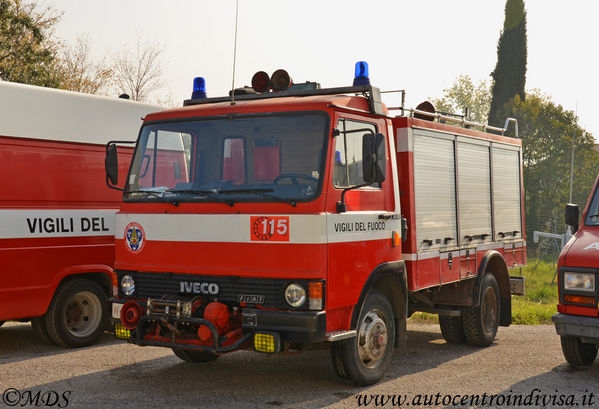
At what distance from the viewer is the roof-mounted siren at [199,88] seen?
323 inches

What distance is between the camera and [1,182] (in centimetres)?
848

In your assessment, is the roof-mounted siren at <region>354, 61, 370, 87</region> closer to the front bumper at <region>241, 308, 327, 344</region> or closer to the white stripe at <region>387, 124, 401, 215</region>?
the white stripe at <region>387, 124, 401, 215</region>

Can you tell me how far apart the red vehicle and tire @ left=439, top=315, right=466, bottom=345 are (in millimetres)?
1863

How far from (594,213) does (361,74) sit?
10.4ft

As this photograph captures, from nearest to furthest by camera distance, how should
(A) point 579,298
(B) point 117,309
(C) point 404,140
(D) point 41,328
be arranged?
(B) point 117,309 → (A) point 579,298 → (C) point 404,140 → (D) point 41,328

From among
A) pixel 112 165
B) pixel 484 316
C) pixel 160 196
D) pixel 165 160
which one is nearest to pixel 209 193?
pixel 160 196

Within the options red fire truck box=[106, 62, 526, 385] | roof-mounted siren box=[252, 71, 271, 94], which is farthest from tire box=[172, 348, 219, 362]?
roof-mounted siren box=[252, 71, 271, 94]

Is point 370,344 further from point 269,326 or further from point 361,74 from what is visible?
point 361,74

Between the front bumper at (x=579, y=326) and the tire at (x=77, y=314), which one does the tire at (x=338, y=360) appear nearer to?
the front bumper at (x=579, y=326)

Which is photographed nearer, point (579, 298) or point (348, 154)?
point (348, 154)

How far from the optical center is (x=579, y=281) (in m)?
7.50

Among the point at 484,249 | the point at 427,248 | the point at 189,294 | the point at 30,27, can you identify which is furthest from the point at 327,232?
the point at 30,27

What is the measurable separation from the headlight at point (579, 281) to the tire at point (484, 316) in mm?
1993

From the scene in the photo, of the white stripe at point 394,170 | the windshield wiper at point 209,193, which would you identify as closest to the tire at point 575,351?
the white stripe at point 394,170
